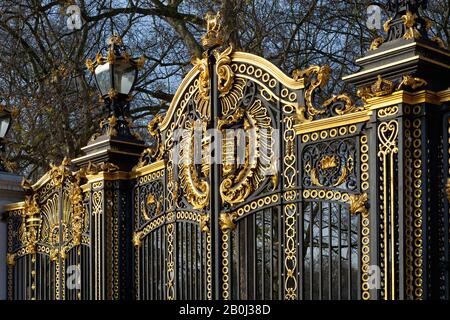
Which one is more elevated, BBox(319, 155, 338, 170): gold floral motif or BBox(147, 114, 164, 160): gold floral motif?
BBox(147, 114, 164, 160): gold floral motif

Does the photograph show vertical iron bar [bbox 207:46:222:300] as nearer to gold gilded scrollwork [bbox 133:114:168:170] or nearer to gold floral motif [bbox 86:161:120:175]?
gold gilded scrollwork [bbox 133:114:168:170]

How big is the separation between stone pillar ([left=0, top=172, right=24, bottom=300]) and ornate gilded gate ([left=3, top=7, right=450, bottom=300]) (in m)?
0.43

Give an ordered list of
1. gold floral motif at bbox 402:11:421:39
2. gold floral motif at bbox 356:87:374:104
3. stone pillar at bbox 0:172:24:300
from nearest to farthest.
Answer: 1. gold floral motif at bbox 402:11:421:39
2. gold floral motif at bbox 356:87:374:104
3. stone pillar at bbox 0:172:24:300

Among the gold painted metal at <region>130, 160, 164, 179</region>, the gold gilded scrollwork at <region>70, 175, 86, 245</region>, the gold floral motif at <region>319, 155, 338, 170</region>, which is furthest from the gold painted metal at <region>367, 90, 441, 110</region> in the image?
the gold gilded scrollwork at <region>70, 175, 86, 245</region>

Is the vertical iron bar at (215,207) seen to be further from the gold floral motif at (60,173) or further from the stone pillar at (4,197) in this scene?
the stone pillar at (4,197)

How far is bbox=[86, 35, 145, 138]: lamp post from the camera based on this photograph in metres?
6.27

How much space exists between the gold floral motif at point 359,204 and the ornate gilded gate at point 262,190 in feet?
0.03

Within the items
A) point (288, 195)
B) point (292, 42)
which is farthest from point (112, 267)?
point (292, 42)

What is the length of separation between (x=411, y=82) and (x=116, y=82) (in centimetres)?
281

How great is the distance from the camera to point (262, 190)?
504 cm

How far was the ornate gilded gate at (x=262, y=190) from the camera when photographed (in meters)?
4.20
